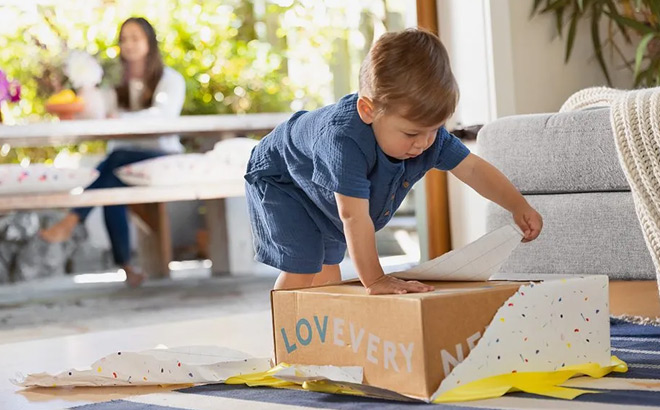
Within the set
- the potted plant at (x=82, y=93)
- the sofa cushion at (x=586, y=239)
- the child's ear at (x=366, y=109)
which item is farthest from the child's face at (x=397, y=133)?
the potted plant at (x=82, y=93)

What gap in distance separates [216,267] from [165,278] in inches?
8.7

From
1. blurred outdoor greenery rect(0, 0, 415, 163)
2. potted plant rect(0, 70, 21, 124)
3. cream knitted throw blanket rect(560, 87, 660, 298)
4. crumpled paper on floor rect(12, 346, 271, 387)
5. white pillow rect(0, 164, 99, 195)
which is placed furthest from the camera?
blurred outdoor greenery rect(0, 0, 415, 163)

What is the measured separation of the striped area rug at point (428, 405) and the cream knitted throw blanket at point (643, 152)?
0.71ft

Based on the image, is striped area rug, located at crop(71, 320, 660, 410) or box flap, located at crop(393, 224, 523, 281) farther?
box flap, located at crop(393, 224, 523, 281)

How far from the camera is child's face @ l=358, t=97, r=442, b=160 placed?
1393 millimetres

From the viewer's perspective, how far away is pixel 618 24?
109 inches

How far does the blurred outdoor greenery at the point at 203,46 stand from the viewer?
176 inches

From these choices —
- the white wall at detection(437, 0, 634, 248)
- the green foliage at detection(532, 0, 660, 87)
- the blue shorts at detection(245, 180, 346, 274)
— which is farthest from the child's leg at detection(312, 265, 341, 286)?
the green foliage at detection(532, 0, 660, 87)

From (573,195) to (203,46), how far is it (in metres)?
3.07

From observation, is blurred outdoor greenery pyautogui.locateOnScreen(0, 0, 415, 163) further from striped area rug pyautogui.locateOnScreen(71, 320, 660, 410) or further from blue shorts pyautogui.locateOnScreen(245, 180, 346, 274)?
striped area rug pyautogui.locateOnScreen(71, 320, 660, 410)

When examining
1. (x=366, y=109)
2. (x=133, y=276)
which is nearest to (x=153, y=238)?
(x=133, y=276)

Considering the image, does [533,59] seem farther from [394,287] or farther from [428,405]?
[428,405]

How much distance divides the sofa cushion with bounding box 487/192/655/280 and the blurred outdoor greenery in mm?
2359

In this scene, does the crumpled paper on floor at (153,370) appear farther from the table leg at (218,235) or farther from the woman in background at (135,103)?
the table leg at (218,235)
